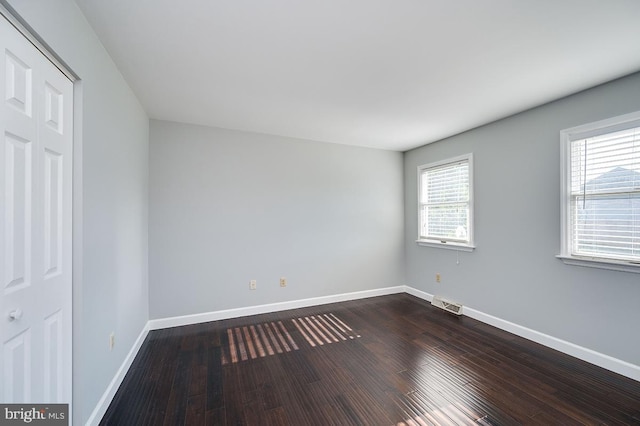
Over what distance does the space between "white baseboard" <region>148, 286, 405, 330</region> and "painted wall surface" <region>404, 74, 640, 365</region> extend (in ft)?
3.65

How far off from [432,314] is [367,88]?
9.74ft

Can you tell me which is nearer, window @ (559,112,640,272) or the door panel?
the door panel

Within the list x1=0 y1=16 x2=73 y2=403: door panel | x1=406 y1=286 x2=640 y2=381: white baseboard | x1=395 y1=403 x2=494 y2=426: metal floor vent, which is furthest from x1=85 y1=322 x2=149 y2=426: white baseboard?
x1=406 y1=286 x2=640 y2=381: white baseboard

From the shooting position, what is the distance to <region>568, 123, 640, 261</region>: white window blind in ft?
6.94

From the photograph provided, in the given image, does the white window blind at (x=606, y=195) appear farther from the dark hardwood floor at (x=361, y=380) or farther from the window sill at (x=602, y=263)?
the dark hardwood floor at (x=361, y=380)

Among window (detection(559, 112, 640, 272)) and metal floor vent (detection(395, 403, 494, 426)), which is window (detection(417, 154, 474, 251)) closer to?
window (detection(559, 112, 640, 272))

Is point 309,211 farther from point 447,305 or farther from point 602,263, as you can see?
point 602,263

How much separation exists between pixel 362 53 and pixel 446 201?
269 cm

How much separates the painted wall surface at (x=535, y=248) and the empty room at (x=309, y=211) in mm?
20

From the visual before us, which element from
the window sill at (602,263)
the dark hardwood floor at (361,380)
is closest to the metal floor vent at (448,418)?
the dark hardwood floor at (361,380)

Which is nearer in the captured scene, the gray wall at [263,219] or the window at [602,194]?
the window at [602,194]

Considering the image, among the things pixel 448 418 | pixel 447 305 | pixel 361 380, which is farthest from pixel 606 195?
pixel 361 380

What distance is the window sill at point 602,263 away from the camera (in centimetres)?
208

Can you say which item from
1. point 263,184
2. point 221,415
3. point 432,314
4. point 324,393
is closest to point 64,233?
point 221,415
